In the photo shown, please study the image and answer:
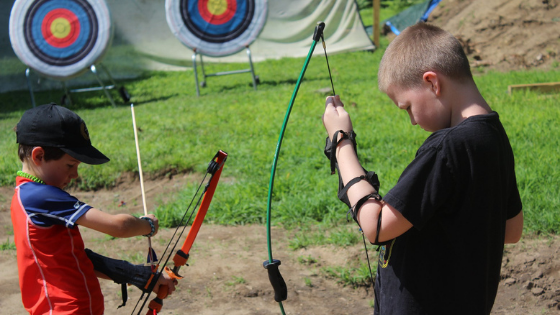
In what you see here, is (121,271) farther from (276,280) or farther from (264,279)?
(264,279)

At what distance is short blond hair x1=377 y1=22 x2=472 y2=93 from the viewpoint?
127 cm

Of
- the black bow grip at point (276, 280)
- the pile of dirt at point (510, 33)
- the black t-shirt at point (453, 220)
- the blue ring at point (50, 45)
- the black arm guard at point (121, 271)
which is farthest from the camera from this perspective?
the pile of dirt at point (510, 33)

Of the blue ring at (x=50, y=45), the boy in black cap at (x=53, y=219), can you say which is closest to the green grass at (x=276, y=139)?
the blue ring at (x=50, y=45)

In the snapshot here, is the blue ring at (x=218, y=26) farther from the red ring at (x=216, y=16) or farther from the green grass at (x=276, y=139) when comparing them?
the green grass at (x=276, y=139)

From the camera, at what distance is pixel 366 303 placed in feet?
9.19

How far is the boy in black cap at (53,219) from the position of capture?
1.69 m

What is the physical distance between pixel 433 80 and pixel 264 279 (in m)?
2.01

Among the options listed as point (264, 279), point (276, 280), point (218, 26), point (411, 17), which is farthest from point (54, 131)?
point (411, 17)

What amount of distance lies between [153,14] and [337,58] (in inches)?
148

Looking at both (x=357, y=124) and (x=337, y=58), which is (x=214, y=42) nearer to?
(x=337, y=58)

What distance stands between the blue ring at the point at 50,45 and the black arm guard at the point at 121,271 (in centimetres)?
660

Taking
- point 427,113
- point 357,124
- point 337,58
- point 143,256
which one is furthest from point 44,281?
point 337,58

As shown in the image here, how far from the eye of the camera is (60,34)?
7.89 meters

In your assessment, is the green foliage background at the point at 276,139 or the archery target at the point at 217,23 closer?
the green foliage background at the point at 276,139
